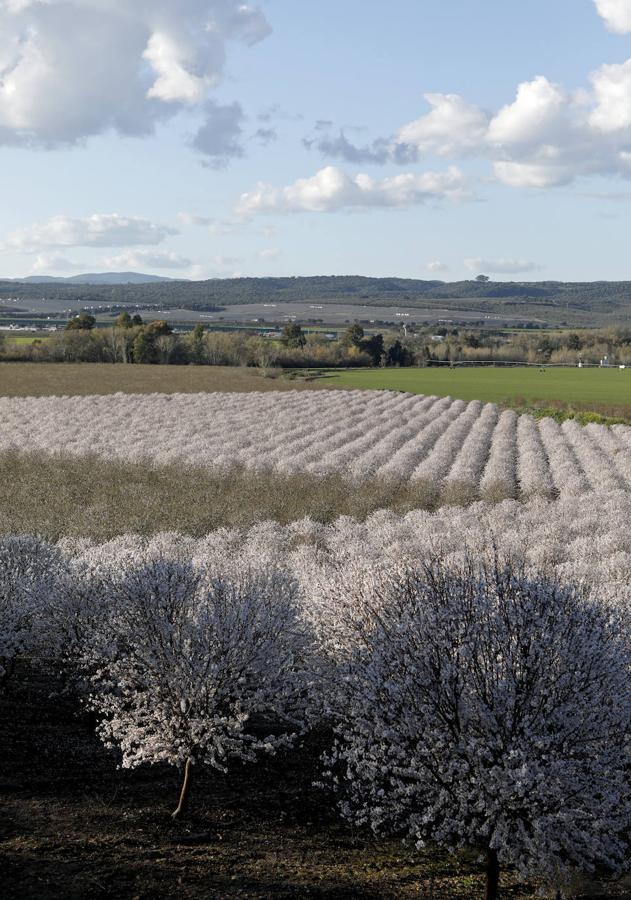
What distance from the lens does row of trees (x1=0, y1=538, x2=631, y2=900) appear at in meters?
9.28

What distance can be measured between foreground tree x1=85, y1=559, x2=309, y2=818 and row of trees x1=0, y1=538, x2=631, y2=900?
0.03 metres

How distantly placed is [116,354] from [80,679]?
9405cm

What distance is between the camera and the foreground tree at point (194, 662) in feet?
39.7

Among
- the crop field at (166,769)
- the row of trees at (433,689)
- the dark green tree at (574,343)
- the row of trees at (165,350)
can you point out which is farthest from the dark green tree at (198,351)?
the row of trees at (433,689)

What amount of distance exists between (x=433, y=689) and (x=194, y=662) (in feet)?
13.0

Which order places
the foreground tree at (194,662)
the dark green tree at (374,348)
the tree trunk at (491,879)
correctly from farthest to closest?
the dark green tree at (374,348), the foreground tree at (194,662), the tree trunk at (491,879)

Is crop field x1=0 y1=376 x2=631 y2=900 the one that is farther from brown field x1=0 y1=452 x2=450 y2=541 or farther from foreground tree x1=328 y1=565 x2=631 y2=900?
brown field x1=0 y1=452 x2=450 y2=541

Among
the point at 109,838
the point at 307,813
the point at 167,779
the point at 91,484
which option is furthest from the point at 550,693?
the point at 91,484

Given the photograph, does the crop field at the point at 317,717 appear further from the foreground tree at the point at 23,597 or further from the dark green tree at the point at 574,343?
the dark green tree at the point at 574,343

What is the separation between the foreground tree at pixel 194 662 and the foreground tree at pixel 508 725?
2.38 metres

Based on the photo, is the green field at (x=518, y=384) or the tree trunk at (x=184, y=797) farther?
the green field at (x=518, y=384)

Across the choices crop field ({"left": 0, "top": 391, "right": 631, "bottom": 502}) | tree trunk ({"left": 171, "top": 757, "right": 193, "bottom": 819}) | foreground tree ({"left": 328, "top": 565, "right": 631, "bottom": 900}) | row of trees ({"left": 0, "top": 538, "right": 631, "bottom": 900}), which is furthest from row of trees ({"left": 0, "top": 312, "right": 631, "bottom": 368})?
foreground tree ({"left": 328, "top": 565, "right": 631, "bottom": 900})

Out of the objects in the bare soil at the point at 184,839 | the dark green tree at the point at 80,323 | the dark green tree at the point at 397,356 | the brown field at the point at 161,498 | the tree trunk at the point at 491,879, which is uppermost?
the dark green tree at the point at 80,323

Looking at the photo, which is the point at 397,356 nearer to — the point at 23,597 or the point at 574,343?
the point at 574,343
